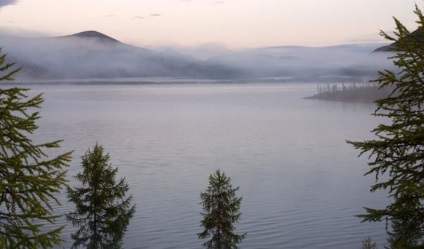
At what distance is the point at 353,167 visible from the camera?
455ft

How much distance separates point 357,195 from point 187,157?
68750 millimetres

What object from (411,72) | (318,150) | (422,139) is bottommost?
(318,150)

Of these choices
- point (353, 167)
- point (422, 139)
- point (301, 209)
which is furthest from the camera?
point (353, 167)

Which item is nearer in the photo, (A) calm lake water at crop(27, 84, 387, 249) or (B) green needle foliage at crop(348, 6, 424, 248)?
(B) green needle foliage at crop(348, 6, 424, 248)

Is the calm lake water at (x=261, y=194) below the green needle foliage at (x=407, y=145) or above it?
below

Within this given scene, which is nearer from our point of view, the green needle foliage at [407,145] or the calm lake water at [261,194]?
the green needle foliage at [407,145]

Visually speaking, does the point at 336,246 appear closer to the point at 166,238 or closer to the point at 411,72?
the point at 166,238

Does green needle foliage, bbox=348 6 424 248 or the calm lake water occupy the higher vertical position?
green needle foliage, bbox=348 6 424 248

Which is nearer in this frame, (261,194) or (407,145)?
(407,145)

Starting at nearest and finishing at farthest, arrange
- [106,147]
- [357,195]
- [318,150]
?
[357,195], [318,150], [106,147]

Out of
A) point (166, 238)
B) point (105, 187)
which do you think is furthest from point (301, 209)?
point (105, 187)

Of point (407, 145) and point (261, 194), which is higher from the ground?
point (407, 145)

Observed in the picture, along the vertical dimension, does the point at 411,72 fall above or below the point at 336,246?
above

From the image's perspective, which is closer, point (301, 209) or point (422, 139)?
point (422, 139)
